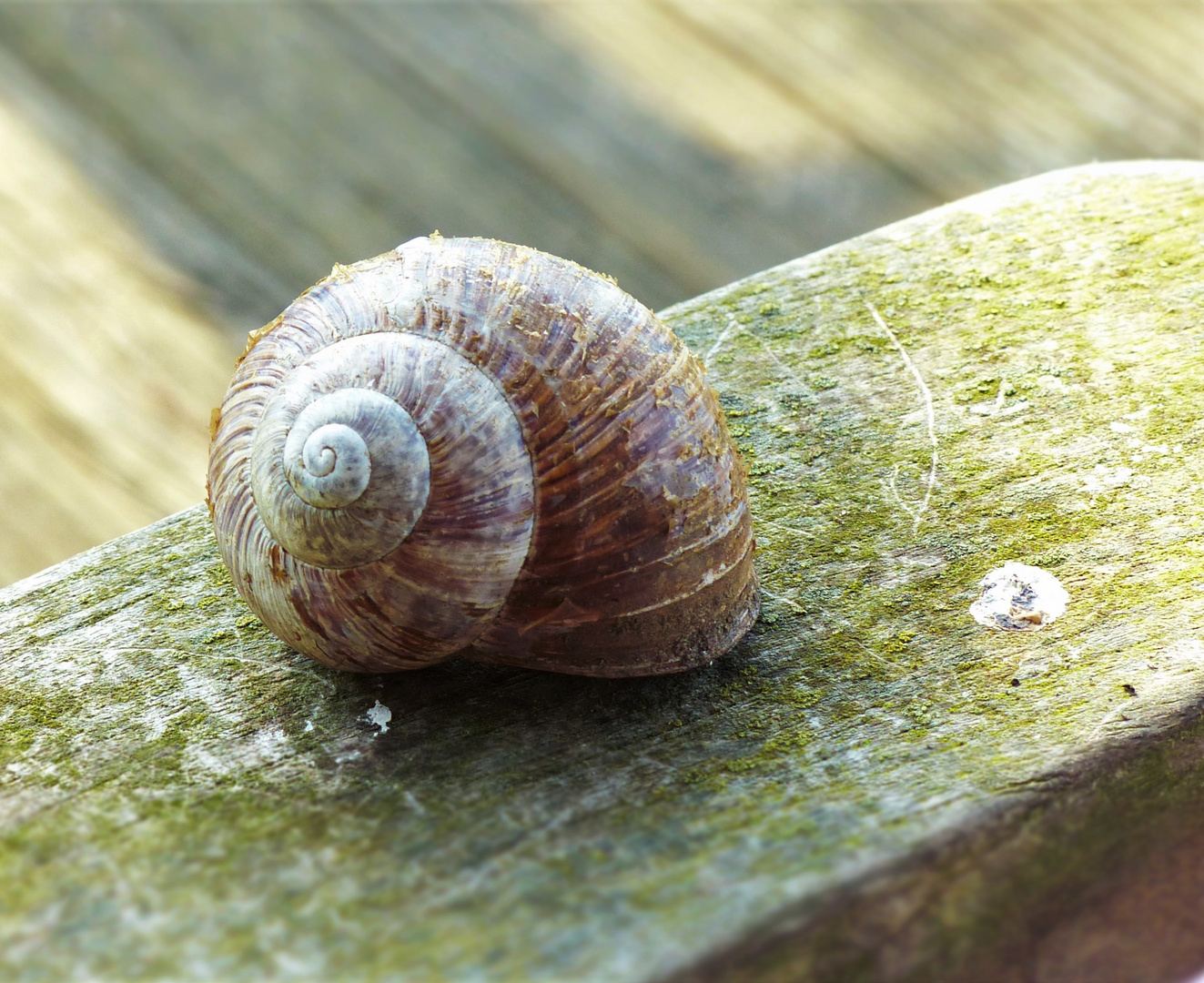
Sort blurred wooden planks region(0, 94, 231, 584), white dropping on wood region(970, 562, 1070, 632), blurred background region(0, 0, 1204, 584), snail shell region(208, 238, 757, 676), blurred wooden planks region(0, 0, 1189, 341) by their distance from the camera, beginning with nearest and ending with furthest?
A: snail shell region(208, 238, 757, 676)
white dropping on wood region(970, 562, 1070, 632)
blurred wooden planks region(0, 94, 231, 584)
blurred background region(0, 0, 1204, 584)
blurred wooden planks region(0, 0, 1189, 341)

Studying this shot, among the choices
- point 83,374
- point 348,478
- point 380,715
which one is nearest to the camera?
point 348,478

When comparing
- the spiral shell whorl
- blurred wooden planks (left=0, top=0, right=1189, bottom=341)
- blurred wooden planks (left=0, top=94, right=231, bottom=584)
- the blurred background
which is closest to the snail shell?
the spiral shell whorl

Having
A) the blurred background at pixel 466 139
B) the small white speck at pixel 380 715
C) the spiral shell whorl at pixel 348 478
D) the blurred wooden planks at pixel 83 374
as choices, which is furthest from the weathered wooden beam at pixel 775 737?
the blurred background at pixel 466 139

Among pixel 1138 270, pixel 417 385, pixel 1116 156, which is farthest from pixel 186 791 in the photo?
pixel 1116 156

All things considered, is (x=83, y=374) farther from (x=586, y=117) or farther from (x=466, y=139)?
(x=586, y=117)

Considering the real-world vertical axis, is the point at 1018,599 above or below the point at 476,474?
below

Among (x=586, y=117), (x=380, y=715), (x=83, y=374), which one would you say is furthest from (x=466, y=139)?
(x=380, y=715)

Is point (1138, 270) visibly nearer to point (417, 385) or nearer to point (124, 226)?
point (417, 385)

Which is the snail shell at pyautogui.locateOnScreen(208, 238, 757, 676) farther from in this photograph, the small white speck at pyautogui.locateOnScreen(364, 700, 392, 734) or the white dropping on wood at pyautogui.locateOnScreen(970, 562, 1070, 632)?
the white dropping on wood at pyautogui.locateOnScreen(970, 562, 1070, 632)
